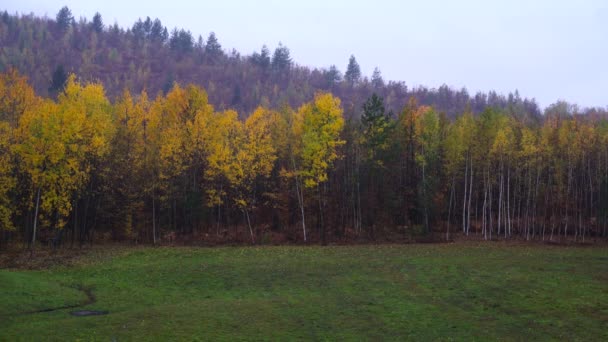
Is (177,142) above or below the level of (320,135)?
below

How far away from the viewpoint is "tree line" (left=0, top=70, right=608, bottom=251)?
167 ft

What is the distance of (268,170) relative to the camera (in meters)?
60.0

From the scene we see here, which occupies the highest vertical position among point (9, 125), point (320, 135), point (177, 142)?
point (320, 135)

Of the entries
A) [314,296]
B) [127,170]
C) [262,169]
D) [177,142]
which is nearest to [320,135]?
[262,169]

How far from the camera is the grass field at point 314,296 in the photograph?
22.4 m

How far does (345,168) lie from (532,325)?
45190 millimetres

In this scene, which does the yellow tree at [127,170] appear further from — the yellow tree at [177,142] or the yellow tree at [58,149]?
the yellow tree at [58,149]

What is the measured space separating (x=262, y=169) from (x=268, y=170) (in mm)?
2338

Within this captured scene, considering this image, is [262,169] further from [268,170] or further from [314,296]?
[314,296]

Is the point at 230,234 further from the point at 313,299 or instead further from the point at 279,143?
the point at 313,299

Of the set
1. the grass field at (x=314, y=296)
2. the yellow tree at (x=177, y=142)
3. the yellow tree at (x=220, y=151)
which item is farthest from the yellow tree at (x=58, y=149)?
the yellow tree at (x=220, y=151)

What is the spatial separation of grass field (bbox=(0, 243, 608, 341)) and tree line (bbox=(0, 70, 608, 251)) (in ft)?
37.7

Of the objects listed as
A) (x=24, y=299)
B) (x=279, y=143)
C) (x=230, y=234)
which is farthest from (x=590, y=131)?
(x=24, y=299)

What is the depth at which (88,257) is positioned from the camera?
145 ft
